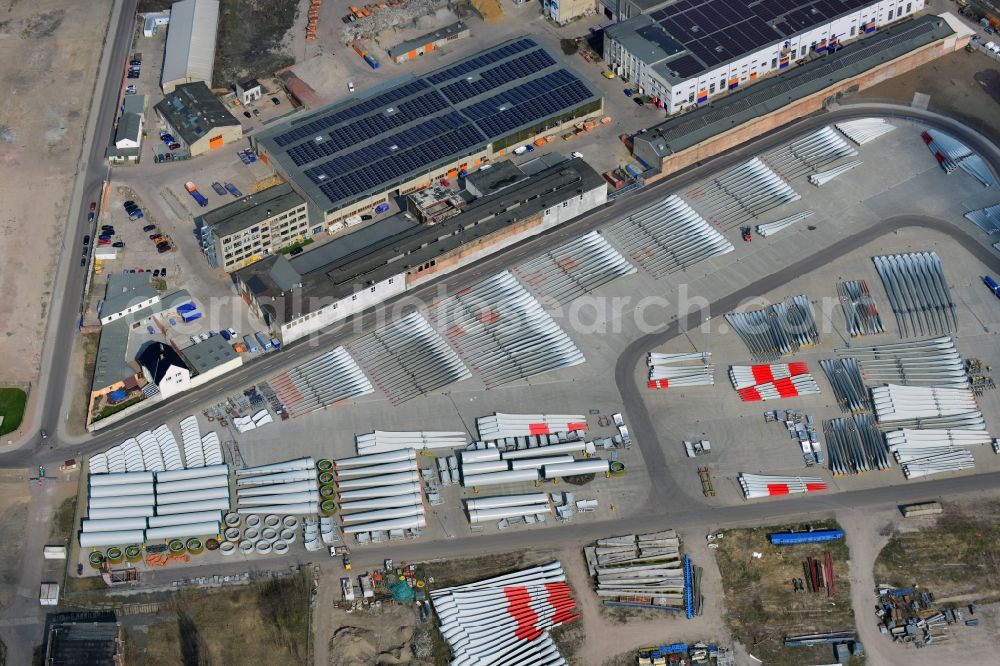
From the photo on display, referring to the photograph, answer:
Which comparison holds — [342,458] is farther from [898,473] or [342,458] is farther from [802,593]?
[898,473]

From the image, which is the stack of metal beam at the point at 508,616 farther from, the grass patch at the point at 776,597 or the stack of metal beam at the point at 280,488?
the stack of metal beam at the point at 280,488

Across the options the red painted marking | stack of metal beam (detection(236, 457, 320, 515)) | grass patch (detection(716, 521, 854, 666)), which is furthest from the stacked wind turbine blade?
stack of metal beam (detection(236, 457, 320, 515))

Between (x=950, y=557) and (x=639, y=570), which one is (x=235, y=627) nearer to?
(x=639, y=570)

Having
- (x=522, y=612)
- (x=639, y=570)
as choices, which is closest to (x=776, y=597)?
(x=639, y=570)

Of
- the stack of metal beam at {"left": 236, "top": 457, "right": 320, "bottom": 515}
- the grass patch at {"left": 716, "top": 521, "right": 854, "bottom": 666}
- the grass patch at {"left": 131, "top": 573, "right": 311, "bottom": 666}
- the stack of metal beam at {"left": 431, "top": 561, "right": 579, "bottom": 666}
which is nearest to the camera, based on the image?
the stack of metal beam at {"left": 431, "top": 561, "right": 579, "bottom": 666}

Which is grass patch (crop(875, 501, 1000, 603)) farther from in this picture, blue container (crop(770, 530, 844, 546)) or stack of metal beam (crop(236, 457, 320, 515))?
stack of metal beam (crop(236, 457, 320, 515))

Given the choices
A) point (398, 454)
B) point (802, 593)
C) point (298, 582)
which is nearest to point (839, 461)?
point (802, 593)
